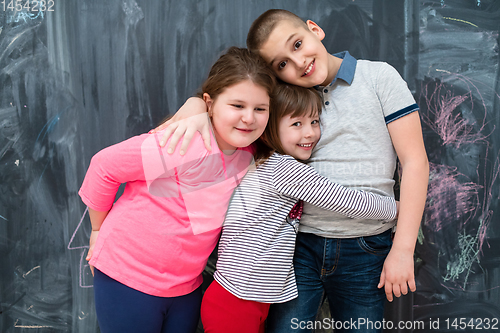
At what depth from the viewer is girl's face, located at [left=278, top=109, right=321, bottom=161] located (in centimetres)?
98

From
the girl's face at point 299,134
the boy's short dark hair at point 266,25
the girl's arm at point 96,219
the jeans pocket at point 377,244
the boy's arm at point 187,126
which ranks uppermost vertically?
the boy's short dark hair at point 266,25

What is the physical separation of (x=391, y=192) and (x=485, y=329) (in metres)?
0.76

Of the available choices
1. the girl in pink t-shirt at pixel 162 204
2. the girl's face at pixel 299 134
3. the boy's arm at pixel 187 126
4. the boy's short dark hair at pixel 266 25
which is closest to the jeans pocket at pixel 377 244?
the girl's face at pixel 299 134

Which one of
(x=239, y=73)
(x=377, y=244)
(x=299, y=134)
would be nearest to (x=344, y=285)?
(x=377, y=244)

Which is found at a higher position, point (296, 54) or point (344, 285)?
point (296, 54)

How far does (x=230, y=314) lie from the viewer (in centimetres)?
89

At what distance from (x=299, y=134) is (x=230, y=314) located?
56cm

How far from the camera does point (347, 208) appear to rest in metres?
0.90

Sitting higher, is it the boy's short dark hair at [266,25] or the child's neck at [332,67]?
the boy's short dark hair at [266,25]

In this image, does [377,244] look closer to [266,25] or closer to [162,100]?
[266,25]

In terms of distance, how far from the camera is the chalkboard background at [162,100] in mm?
1159

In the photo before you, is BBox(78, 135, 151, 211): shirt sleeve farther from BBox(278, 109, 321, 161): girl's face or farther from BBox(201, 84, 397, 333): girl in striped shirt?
BBox(278, 109, 321, 161): girl's face

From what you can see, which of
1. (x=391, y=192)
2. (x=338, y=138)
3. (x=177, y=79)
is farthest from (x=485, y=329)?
(x=177, y=79)

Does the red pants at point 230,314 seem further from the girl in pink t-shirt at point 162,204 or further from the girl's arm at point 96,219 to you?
the girl's arm at point 96,219
